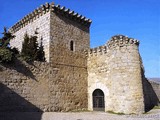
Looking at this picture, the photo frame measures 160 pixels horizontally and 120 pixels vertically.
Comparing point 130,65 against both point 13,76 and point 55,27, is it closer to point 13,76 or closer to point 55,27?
point 55,27

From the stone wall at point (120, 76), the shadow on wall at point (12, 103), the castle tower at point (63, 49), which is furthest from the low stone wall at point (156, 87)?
the shadow on wall at point (12, 103)

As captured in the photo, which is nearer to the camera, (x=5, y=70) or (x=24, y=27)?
(x=5, y=70)

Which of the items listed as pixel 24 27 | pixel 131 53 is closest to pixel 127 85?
pixel 131 53

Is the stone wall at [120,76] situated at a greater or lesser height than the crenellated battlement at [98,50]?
lesser

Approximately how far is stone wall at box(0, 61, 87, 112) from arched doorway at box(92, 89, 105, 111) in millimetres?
785

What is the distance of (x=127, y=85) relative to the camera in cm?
1312

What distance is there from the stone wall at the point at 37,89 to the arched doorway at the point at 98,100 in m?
0.78

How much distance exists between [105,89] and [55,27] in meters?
5.23

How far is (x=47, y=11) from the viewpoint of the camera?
46.6 feet

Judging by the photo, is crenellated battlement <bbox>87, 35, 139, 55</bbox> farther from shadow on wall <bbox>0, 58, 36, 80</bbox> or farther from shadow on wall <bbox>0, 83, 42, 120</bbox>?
shadow on wall <bbox>0, 83, 42, 120</bbox>

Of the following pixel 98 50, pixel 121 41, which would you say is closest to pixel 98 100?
pixel 98 50

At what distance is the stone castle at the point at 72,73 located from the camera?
11867mm

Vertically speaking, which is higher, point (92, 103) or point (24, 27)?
point (24, 27)

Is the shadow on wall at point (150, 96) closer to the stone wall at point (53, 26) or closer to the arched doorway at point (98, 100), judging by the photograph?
the arched doorway at point (98, 100)
